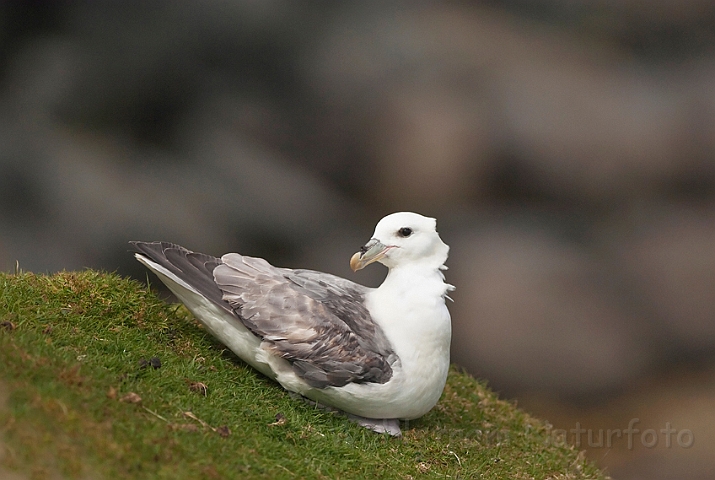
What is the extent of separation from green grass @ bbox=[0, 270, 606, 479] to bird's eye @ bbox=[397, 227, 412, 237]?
3.89ft

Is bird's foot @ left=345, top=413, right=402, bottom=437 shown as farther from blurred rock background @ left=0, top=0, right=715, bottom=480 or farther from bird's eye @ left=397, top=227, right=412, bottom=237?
blurred rock background @ left=0, top=0, right=715, bottom=480

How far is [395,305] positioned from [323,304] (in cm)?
46

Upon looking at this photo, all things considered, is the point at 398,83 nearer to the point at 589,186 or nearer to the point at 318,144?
the point at 318,144

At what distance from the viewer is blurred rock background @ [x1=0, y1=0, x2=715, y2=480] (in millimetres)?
8672

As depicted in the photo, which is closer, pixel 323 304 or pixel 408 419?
pixel 323 304

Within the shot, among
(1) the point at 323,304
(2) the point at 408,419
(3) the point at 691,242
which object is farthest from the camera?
(3) the point at 691,242

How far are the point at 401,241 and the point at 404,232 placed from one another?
0.19 feet

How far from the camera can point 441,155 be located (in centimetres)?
877

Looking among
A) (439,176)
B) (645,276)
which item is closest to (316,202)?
(439,176)

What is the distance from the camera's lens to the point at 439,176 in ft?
28.9

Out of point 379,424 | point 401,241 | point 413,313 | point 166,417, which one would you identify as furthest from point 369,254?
point 166,417

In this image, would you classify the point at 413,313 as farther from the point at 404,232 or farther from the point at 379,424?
the point at 379,424

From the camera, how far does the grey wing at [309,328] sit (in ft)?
13.3

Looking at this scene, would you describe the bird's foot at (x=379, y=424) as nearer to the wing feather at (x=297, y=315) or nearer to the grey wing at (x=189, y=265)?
the wing feather at (x=297, y=315)
